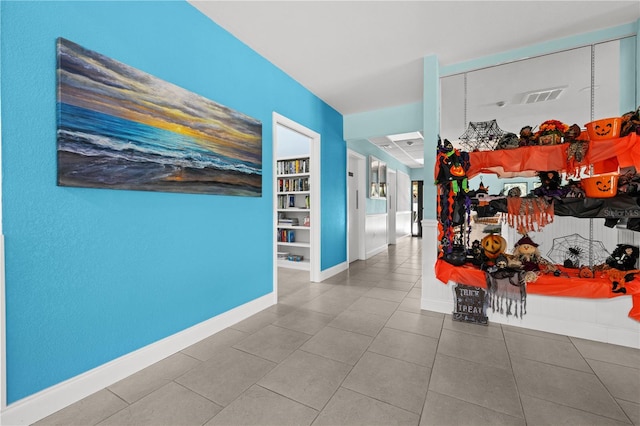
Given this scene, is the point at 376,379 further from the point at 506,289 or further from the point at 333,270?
the point at 333,270

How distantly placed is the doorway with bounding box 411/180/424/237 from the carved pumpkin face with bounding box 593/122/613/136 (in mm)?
8393

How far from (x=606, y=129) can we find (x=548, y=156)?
0.38 m

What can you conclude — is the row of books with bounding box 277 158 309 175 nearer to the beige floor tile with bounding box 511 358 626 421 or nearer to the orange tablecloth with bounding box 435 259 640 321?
the orange tablecloth with bounding box 435 259 640 321

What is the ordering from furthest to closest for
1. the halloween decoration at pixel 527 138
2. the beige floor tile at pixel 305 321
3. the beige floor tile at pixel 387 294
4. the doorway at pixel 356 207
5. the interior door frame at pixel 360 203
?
the interior door frame at pixel 360 203
the doorway at pixel 356 207
the beige floor tile at pixel 387 294
the beige floor tile at pixel 305 321
the halloween decoration at pixel 527 138

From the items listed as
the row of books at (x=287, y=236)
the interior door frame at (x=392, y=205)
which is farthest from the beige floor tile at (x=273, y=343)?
the interior door frame at (x=392, y=205)

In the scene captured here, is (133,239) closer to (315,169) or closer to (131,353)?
(131,353)

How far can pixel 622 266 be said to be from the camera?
96.1 inches

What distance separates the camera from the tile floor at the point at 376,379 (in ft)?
4.92

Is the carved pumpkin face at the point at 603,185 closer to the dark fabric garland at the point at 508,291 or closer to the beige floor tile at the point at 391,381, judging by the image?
the dark fabric garland at the point at 508,291

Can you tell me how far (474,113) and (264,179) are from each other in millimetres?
3796

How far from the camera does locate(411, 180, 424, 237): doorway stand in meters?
10.5

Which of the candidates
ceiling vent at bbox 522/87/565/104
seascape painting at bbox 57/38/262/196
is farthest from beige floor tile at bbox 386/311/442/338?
ceiling vent at bbox 522/87/565/104

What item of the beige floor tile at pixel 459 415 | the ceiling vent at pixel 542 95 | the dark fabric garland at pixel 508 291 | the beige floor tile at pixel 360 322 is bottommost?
the beige floor tile at pixel 459 415

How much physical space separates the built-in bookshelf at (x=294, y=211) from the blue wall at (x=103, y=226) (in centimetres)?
218
